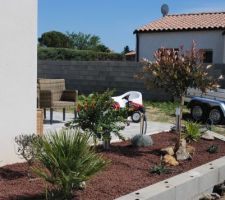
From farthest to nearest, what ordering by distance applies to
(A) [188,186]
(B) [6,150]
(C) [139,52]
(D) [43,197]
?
(C) [139,52] < (B) [6,150] < (A) [188,186] < (D) [43,197]

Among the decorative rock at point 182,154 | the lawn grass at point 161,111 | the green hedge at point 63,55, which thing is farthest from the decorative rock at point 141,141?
the green hedge at point 63,55

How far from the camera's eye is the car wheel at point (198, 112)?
13.3 metres

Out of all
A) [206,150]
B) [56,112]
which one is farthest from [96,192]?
[56,112]

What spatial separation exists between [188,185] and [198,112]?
762 centimetres

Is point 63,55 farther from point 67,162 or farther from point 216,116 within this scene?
point 67,162

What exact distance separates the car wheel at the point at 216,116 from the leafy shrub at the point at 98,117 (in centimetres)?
619

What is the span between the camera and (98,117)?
23.4 ft

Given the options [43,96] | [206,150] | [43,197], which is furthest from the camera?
[43,96]

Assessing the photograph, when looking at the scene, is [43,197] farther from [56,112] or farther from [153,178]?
[56,112]

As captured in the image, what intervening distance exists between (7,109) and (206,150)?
3.69 m

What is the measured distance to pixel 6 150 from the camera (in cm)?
632

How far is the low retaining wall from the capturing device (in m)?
5.29

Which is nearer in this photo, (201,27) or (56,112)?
(56,112)

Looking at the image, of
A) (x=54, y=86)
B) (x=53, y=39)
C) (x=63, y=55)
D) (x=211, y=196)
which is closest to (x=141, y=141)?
(x=211, y=196)
